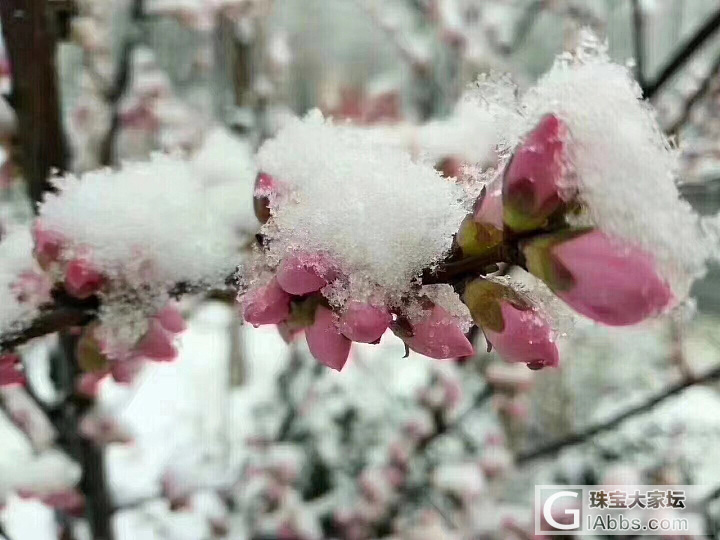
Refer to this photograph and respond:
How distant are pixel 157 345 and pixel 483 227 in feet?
0.74

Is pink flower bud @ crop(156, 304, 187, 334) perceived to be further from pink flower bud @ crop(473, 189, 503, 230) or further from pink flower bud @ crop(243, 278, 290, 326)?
pink flower bud @ crop(473, 189, 503, 230)

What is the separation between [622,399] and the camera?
2338 mm

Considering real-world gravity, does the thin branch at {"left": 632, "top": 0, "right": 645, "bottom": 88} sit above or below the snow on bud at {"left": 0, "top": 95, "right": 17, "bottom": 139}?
above

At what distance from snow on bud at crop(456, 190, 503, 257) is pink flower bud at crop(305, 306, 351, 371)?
0.24 feet

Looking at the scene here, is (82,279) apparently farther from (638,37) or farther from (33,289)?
A: (638,37)

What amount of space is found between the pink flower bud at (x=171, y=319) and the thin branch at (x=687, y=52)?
0.65 m

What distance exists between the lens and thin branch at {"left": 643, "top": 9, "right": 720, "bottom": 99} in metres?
0.74

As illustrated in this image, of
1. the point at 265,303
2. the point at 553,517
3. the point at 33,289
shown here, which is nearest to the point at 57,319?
the point at 33,289

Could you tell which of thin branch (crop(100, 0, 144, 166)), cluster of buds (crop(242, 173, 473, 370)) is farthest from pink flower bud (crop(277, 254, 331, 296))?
thin branch (crop(100, 0, 144, 166))

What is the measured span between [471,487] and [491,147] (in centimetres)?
111

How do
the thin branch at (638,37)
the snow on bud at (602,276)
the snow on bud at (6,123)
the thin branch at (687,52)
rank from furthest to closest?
1. the thin branch at (638,37)
2. the thin branch at (687,52)
3. the snow on bud at (6,123)
4. the snow on bud at (602,276)

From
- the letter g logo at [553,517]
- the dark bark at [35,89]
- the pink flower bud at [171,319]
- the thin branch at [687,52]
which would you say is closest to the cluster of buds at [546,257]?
the pink flower bud at [171,319]

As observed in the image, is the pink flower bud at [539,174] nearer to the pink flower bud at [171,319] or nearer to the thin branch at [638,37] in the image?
the pink flower bud at [171,319]

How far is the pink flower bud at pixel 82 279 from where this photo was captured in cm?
32
